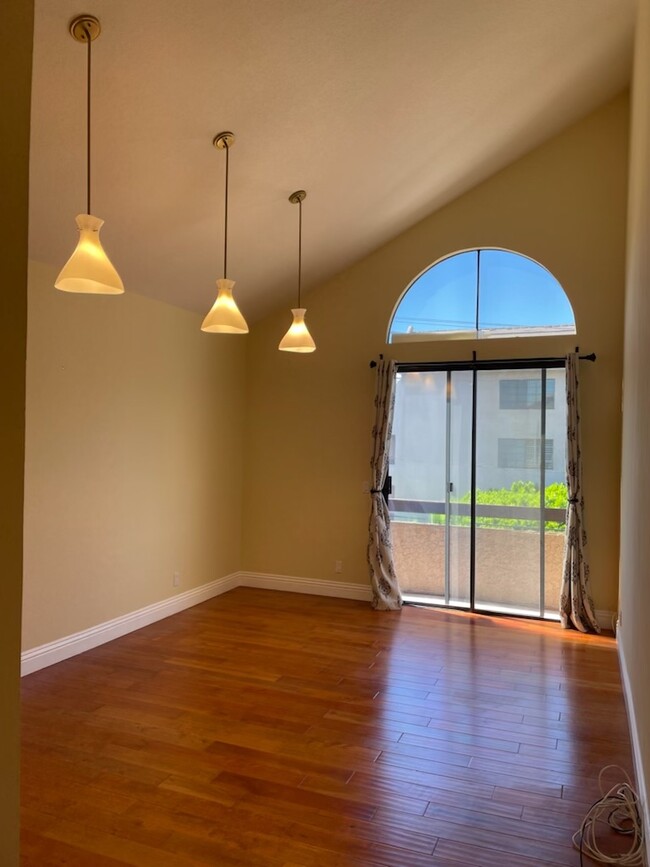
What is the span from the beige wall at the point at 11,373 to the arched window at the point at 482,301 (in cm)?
493

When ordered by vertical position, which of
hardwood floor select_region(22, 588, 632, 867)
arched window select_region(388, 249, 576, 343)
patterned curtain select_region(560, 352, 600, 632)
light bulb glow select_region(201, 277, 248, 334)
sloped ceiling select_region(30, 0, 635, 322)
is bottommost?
hardwood floor select_region(22, 588, 632, 867)

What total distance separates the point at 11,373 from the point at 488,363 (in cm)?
494

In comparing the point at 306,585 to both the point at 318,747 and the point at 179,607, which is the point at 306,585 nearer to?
the point at 179,607

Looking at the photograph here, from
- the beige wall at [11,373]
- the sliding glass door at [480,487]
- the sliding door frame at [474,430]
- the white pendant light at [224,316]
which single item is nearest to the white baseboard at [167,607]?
the sliding glass door at [480,487]

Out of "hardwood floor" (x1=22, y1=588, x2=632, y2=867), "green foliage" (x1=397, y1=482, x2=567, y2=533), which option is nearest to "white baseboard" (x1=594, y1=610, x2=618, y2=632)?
"hardwood floor" (x1=22, y1=588, x2=632, y2=867)

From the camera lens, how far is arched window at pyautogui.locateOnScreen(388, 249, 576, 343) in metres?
5.54

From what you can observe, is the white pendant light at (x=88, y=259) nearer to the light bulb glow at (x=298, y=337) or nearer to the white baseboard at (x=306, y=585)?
the light bulb glow at (x=298, y=337)

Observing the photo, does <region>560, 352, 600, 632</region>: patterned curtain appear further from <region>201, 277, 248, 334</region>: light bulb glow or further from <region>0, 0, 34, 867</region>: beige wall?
<region>0, 0, 34, 867</region>: beige wall

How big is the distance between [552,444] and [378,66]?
338cm

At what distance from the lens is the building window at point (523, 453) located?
18.1ft

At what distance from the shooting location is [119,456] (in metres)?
4.81

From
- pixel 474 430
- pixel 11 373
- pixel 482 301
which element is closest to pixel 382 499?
pixel 474 430

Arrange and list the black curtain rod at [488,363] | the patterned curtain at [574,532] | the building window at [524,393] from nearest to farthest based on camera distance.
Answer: the patterned curtain at [574,532]
the black curtain rod at [488,363]
the building window at [524,393]

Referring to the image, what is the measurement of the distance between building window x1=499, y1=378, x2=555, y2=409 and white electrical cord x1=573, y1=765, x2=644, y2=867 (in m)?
3.35
